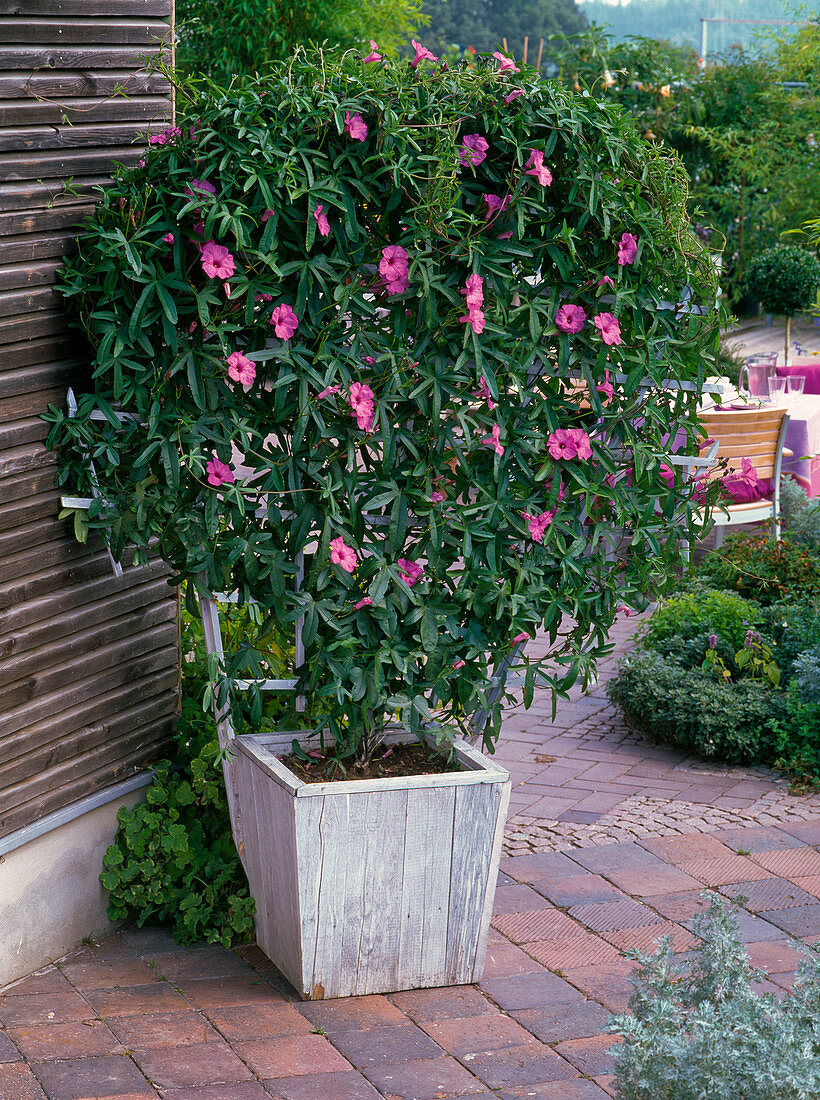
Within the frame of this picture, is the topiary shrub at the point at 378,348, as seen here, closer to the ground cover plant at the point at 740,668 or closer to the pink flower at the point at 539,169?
the pink flower at the point at 539,169

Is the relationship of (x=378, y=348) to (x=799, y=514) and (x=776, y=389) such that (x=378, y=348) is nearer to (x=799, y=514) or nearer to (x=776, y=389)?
(x=799, y=514)

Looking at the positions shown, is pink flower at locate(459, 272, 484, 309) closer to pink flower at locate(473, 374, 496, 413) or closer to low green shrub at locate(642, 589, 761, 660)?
pink flower at locate(473, 374, 496, 413)

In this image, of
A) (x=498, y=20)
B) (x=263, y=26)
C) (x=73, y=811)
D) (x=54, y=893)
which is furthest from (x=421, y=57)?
(x=498, y=20)

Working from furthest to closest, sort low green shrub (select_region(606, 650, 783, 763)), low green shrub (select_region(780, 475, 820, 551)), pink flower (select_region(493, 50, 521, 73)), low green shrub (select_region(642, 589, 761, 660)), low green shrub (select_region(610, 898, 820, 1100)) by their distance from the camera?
1. low green shrub (select_region(780, 475, 820, 551))
2. low green shrub (select_region(642, 589, 761, 660))
3. low green shrub (select_region(606, 650, 783, 763))
4. pink flower (select_region(493, 50, 521, 73))
5. low green shrub (select_region(610, 898, 820, 1100))

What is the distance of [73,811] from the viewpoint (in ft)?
A: 9.14

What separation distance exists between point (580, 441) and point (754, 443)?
375 cm

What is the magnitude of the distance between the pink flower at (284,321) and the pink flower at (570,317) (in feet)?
2.04

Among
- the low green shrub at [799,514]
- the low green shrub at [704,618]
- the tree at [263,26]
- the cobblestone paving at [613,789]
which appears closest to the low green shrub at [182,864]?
the cobblestone paving at [613,789]

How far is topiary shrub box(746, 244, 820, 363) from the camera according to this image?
10.5 metres

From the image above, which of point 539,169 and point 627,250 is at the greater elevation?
point 539,169

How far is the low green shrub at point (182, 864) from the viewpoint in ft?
9.44

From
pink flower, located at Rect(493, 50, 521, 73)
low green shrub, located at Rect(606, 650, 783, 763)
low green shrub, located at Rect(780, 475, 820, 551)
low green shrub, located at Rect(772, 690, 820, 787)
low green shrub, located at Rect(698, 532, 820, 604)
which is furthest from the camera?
low green shrub, located at Rect(780, 475, 820, 551)

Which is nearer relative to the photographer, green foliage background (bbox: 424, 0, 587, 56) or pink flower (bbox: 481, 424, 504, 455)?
pink flower (bbox: 481, 424, 504, 455)

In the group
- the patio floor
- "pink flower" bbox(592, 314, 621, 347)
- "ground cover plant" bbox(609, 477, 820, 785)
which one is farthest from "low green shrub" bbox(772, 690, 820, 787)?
"pink flower" bbox(592, 314, 621, 347)
